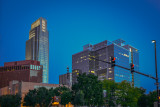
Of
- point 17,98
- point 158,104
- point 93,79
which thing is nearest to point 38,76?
point 17,98

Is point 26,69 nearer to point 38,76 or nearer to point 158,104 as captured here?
point 38,76

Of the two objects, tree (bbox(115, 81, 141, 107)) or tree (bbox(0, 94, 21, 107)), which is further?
tree (bbox(115, 81, 141, 107))

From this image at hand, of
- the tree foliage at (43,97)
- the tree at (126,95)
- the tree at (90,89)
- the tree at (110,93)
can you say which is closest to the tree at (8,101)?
the tree foliage at (43,97)

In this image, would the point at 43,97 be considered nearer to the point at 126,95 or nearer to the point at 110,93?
the point at 110,93

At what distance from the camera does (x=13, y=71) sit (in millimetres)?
199500

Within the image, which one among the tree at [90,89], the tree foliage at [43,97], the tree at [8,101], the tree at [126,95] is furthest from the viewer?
the tree at [126,95]

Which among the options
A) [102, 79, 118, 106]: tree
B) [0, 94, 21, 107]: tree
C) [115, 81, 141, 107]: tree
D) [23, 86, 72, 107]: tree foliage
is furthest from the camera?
[102, 79, 118, 106]: tree

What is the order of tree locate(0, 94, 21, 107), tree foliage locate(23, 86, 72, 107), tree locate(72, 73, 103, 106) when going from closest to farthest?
1. tree locate(72, 73, 103, 106)
2. tree foliage locate(23, 86, 72, 107)
3. tree locate(0, 94, 21, 107)

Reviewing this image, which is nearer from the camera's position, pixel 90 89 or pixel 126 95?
pixel 90 89

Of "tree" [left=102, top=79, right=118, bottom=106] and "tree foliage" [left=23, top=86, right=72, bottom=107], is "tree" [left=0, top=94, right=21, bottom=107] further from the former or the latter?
"tree" [left=102, top=79, right=118, bottom=106]

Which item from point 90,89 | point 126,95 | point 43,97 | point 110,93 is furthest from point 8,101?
point 126,95

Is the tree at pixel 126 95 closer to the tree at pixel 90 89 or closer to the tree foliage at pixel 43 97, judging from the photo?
the tree at pixel 90 89

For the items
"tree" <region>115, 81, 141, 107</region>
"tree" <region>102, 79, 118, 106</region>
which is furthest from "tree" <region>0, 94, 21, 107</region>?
"tree" <region>115, 81, 141, 107</region>

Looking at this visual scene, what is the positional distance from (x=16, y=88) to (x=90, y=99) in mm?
48998
